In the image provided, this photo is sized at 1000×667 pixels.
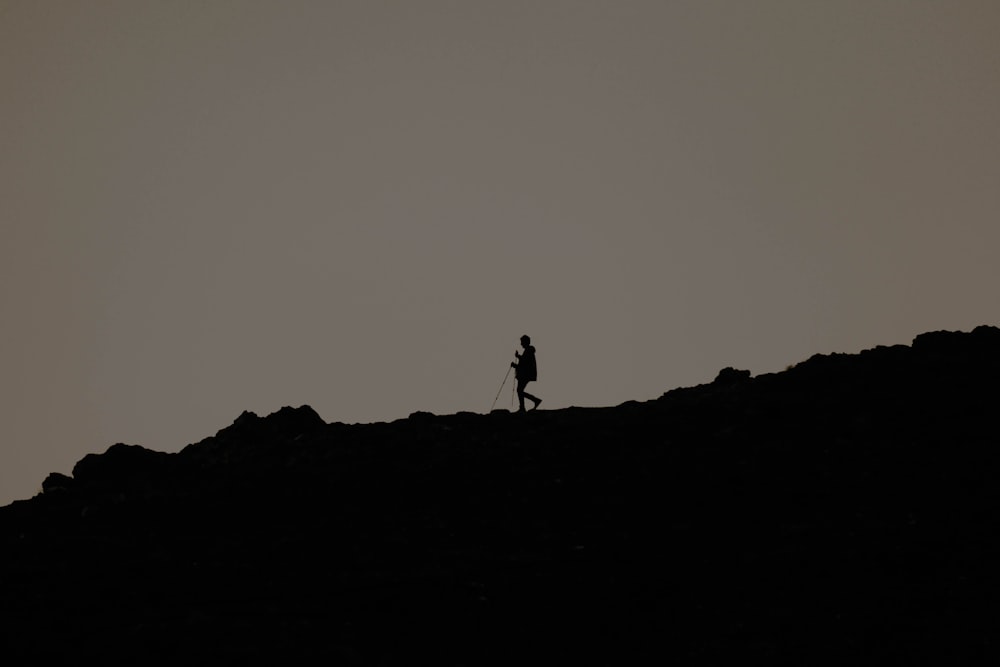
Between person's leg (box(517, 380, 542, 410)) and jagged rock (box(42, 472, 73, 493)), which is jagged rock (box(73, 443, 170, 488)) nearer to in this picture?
jagged rock (box(42, 472, 73, 493))

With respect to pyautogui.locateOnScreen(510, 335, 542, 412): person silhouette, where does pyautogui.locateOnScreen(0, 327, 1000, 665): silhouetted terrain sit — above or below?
below

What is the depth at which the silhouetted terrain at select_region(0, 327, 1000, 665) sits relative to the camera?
22219mm

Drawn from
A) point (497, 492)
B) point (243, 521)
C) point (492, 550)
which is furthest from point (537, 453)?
point (243, 521)

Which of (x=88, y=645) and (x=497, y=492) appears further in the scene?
(x=497, y=492)

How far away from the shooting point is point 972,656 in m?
20.9

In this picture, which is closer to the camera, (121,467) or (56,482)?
(121,467)

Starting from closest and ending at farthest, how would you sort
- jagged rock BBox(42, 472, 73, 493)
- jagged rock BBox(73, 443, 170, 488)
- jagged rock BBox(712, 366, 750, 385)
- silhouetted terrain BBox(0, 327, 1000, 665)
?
silhouetted terrain BBox(0, 327, 1000, 665), jagged rock BBox(73, 443, 170, 488), jagged rock BBox(42, 472, 73, 493), jagged rock BBox(712, 366, 750, 385)

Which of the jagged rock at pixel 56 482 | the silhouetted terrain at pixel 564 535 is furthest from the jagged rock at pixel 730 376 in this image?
the jagged rock at pixel 56 482

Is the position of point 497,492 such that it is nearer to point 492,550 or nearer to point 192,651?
point 492,550

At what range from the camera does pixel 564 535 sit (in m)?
26.2

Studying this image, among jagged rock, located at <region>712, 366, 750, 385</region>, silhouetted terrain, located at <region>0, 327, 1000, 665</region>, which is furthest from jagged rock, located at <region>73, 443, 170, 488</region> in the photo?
jagged rock, located at <region>712, 366, 750, 385</region>

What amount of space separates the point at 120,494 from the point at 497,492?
10.7m

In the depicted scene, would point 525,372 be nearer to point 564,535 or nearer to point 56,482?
point 564,535

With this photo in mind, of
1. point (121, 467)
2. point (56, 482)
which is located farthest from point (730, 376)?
point (56, 482)
